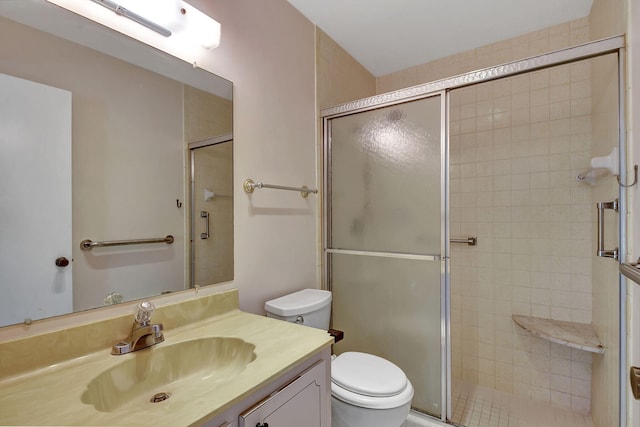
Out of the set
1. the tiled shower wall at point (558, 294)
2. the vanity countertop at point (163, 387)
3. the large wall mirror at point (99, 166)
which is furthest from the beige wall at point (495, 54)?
Result: the vanity countertop at point (163, 387)

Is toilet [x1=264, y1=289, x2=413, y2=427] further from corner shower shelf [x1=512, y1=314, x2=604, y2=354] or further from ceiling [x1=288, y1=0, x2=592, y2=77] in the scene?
ceiling [x1=288, y1=0, x2=592, y2=77]

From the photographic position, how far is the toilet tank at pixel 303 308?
1433 mm

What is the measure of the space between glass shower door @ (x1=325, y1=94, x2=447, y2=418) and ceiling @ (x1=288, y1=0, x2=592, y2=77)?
0.61m

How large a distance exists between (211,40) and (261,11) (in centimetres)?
50

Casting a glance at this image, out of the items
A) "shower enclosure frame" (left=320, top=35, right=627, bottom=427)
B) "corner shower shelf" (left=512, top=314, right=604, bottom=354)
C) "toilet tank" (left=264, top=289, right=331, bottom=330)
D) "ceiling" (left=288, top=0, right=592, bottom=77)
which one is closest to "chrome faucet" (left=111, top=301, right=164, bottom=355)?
"toilet tank" (left=264, top=289, right=331, bottom=330)

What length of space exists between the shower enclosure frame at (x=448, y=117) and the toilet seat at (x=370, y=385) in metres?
0.40

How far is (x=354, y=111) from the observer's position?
191cm

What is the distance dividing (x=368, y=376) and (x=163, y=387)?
85 centimetres

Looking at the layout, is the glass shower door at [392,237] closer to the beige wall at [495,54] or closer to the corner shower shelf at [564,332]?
the corner shower shelf at [564,332]

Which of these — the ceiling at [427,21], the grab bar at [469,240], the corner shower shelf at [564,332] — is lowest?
the corner shower shelf at [564,332]

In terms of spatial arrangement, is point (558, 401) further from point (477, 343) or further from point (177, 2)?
point (177, 2)

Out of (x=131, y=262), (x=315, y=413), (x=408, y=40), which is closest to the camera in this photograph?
(x=315, y=413)

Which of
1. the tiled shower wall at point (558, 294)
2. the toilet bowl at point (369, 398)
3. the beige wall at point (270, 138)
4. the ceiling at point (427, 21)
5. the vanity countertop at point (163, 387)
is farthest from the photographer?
the ceiling at point (427, 21)

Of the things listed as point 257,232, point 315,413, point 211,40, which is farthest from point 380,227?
point 211,40
